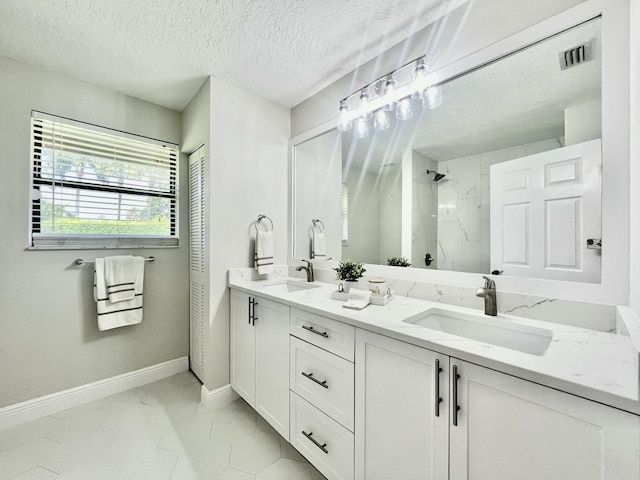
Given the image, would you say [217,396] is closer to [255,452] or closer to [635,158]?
[255,452]

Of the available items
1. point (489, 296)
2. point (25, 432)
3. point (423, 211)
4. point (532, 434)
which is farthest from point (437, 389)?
point (25, 432)

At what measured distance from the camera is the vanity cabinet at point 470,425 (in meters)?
0.64

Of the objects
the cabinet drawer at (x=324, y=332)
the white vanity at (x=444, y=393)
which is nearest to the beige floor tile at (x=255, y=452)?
the white vanity at (x=444, y=393)

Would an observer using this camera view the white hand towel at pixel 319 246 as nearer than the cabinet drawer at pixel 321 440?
No

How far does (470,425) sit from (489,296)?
579 millimetres

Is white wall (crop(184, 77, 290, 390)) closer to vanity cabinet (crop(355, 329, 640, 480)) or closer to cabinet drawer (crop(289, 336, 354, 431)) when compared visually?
cabinet drawer (crop(289, 336, 354, 431))

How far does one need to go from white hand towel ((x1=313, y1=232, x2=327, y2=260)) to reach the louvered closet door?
35.8 inches

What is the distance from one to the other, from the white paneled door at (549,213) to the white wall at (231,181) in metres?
1.72

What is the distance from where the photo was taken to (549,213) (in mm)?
1140

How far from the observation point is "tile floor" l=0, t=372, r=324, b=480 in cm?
140

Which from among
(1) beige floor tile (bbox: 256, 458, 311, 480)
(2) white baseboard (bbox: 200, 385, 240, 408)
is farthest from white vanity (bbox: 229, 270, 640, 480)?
(2) white baseboard (bbox: 200, 385, 240, 408)

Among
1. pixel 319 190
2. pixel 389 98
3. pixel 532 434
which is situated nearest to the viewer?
pixel 532 434

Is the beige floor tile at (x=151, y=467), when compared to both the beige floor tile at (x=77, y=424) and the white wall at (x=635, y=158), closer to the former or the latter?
the beige floor tile at (x=77, y=424)

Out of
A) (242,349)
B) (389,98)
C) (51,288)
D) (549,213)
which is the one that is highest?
(389,98)
